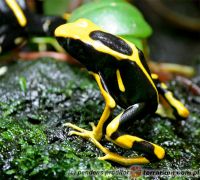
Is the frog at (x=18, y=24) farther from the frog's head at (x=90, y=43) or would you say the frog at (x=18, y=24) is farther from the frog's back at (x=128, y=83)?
the frog's back at (x=128, y=83)

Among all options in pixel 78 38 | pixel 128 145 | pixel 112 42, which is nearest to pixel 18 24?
pixel 78 38

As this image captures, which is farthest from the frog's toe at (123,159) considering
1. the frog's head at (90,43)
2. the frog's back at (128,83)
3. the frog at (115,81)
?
the frog's head at (90,43)

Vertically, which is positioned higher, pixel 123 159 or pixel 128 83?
pixel 128 83

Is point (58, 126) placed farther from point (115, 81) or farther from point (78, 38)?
point (78, 38)

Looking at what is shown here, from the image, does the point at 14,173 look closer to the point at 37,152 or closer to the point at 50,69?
the point at 37,152

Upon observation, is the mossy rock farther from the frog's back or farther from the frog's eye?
the frog's eye

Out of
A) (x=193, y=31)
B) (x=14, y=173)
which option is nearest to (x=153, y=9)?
(x=193, y=31)

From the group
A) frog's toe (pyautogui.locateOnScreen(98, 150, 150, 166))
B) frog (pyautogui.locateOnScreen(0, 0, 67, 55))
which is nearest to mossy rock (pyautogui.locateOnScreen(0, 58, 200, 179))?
frog's toe (pyautogui.locateOnScreen(98, 150, 150, 166))

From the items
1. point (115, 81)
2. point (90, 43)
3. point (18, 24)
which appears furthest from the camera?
point (18, 24)
